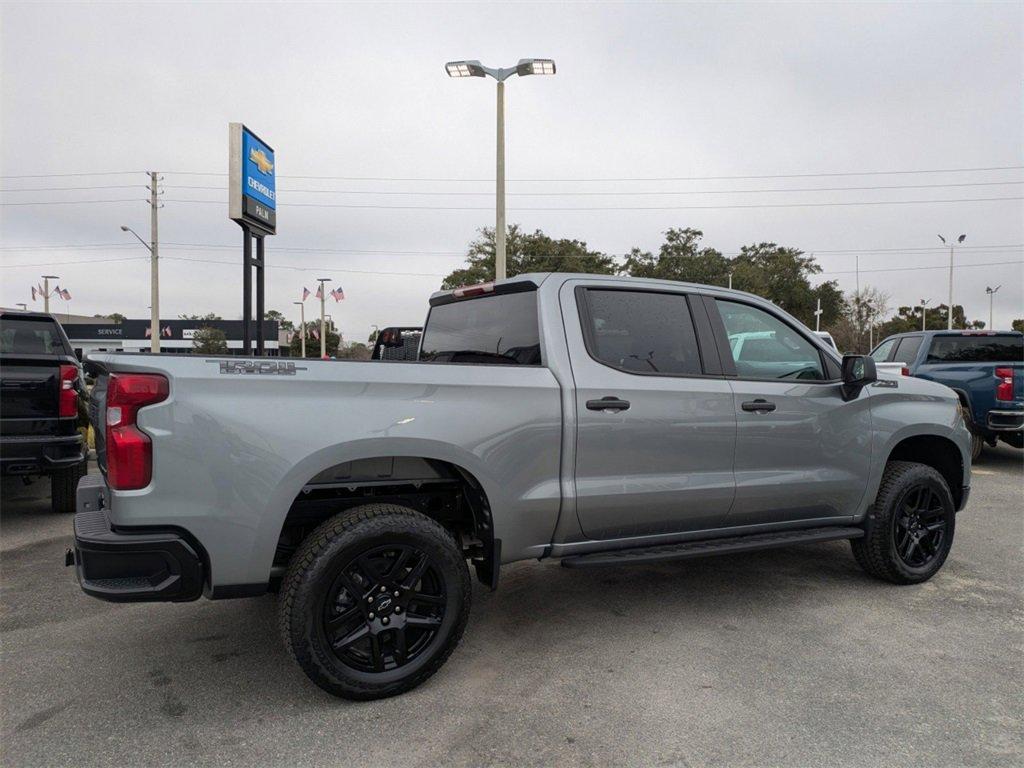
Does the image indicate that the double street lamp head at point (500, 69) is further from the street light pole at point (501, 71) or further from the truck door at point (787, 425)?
the truck door at point (787, 425)

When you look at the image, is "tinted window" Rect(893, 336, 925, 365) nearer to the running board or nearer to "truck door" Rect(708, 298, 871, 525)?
"truck door" Rect(708, 298, 871, 525)

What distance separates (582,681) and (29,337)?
5786 mm

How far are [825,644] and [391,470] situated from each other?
94.9 inches

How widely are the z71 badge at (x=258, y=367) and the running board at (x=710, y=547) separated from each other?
1622 mm

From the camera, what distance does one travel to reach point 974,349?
31.8 ft

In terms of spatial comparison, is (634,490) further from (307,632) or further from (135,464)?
(135,464)

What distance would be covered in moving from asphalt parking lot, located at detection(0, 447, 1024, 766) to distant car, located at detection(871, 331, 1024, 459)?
487cm

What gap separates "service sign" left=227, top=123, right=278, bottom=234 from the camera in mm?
9367

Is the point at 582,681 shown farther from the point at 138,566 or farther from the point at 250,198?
the point at 250,198

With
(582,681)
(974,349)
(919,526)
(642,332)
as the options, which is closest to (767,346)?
(642,332)

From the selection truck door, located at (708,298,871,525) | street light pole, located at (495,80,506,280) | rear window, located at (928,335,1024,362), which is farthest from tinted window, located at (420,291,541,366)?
street light pole, located at (495,80,506,280)

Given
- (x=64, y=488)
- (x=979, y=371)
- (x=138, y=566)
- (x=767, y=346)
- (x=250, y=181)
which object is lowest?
(x=64, y=488)

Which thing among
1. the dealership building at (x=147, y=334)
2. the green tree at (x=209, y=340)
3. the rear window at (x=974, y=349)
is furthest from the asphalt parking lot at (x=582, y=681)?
the dealership building at (x=147, y=334)

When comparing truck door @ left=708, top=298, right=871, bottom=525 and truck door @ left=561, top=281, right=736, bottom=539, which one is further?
truck door @ left=708, top=298, right=871, bottom=525
